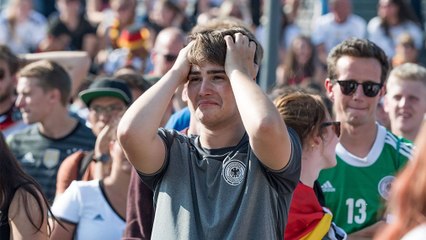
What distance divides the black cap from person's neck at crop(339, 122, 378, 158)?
2.01 m

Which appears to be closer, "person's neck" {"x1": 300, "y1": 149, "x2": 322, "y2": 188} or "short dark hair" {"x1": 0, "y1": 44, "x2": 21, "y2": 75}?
"person's neck" {"x1": 300, "y1": 149, "x2": 322, "y2": 188}

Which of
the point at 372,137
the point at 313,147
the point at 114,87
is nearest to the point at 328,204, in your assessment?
the point at 372,137

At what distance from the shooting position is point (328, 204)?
6.86 metres

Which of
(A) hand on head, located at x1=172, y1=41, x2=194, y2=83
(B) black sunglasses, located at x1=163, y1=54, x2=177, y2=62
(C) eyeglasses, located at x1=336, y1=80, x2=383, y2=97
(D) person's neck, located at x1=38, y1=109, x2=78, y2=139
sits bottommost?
(D) person's neck, located at x1=38, y1=109, x2=78, y2=139

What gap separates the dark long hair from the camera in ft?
18.7

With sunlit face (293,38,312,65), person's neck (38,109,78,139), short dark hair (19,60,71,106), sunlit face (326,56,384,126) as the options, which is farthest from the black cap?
sunlit face (293,38,312,65)

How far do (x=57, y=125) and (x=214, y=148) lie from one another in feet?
14.0

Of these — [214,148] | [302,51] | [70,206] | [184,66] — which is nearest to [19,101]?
[70,206]

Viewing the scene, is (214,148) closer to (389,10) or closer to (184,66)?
(184,66)

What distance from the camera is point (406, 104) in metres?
8.55

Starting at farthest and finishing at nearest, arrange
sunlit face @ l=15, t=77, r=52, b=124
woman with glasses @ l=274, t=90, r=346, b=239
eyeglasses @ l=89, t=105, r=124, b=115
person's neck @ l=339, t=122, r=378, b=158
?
sunlit face @ l=15, t=77, r=52, b=124, eyeglasses @ l=89, t=105, r=124, b=115, person's neck @ l=339, t=122, r=378, b=158, woman with glasses @ l=274, t=90, r=346, b=239

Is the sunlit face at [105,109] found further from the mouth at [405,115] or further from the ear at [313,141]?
the ear at [313,141]

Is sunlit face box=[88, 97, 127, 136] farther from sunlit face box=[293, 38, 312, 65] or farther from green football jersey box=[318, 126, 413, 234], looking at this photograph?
sunlit face box=[293, 38, 312, 65]

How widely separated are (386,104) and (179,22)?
816 cm
